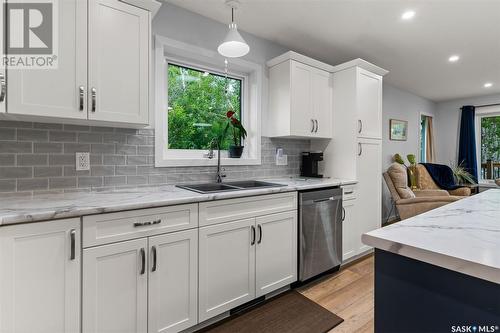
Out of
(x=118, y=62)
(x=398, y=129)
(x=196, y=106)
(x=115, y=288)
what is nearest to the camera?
(x=115, y=288)

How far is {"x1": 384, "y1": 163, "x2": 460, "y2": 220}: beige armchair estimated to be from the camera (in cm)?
335

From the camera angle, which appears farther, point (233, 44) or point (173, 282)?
point (233, 44)

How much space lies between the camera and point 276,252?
2.15 metres

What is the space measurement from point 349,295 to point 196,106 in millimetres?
2243

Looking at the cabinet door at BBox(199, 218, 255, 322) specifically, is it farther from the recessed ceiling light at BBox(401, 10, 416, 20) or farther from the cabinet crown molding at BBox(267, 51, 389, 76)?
the recessed ceiling light at BBox(401, 10, 416, 20)

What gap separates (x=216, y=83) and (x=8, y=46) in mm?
1676

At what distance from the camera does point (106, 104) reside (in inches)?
64.2

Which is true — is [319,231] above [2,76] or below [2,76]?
below

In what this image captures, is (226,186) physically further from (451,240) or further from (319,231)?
(451,240)

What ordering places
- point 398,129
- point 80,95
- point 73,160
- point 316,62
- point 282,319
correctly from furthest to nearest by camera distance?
1. point 398,129
2. point 316,62
3. point 282,319
4. point 73,160
5. point 80,95

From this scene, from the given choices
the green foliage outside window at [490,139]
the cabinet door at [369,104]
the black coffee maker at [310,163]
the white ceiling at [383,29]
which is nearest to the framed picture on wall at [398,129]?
the white ceiling at [383,29]

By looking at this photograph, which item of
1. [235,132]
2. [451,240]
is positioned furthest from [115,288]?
[235,132]

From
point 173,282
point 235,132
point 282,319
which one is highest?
point 235,132

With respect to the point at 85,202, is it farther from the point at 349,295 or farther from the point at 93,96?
the point at 349,295
